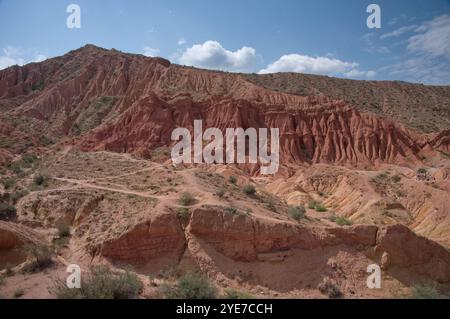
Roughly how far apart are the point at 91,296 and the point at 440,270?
48.1 feet

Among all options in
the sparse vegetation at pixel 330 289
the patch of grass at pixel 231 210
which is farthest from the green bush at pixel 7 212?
the sparse vegetation at pixel 330 289

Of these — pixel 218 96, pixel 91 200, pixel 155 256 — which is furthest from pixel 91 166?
pixel 218 96

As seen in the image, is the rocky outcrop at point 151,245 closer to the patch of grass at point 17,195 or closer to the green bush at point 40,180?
the patch of grass at point 17,195

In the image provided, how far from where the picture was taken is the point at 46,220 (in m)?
20.3

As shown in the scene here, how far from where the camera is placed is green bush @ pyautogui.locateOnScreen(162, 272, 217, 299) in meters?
11.5

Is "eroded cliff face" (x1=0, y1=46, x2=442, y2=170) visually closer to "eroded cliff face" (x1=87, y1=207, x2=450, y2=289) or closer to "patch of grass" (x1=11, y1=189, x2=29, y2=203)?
"patch of grass" (x1=11, y1=189, x2=29, y2=203)

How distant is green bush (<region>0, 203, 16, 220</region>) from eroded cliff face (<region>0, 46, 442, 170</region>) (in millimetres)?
30641

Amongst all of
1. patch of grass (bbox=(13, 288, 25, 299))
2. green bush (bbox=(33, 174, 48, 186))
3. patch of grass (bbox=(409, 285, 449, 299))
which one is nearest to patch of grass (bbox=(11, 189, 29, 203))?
green bush (bbox=(33, 174, 48, 186))

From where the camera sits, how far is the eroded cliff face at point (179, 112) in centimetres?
5641

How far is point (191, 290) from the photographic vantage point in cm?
1163

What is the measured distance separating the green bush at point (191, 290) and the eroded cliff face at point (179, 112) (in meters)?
40.9

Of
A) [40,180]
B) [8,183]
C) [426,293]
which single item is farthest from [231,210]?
[8,183]

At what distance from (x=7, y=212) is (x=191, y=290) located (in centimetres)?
1396
